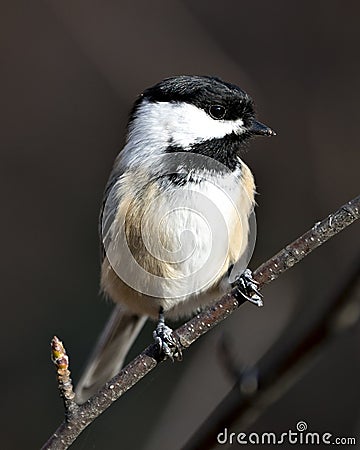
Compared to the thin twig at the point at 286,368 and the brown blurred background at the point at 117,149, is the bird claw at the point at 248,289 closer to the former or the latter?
the thin twig at the point at 286,368

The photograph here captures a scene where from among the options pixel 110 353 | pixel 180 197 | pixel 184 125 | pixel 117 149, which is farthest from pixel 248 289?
pixel 117 149

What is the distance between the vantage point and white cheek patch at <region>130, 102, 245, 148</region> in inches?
79.4

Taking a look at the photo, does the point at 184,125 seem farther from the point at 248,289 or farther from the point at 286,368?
the point at 286,368

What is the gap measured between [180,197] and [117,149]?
6.57 ft

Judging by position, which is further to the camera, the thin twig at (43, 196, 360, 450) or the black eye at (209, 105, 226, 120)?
the black eye at (209, 105, 226, 120)

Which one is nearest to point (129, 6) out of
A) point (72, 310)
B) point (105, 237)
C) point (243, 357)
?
point (72, 310)

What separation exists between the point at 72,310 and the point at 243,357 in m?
1.85

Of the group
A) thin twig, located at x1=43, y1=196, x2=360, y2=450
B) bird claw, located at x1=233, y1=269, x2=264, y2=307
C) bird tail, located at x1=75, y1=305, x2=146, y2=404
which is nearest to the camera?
thin twig, located at x1=43, y1=196, x2=360, y2=450

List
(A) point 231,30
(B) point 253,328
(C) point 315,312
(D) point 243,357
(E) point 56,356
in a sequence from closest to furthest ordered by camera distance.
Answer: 1. (E) point 56,356
2. (C) point 315,312
3. (D) point 243,357
4. (B) point 253,328
5. (A) point 231,30

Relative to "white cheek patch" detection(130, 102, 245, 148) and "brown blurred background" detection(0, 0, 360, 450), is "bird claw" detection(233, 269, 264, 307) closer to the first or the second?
"white cheek patch" detection(130, 102, 245, 148)

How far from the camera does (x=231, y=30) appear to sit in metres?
3.81

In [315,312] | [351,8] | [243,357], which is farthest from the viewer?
[351,8]

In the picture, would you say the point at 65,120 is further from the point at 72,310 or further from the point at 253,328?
the point at 253,328

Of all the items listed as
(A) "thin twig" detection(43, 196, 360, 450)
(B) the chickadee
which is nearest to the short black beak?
(B) the chickadee
